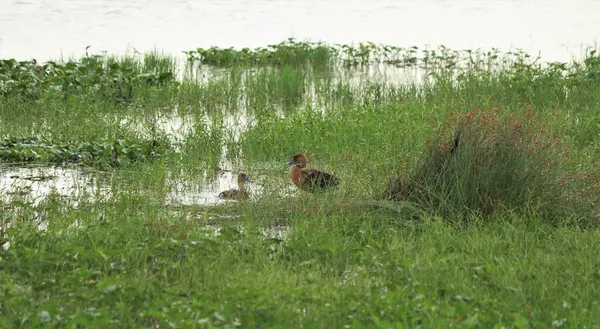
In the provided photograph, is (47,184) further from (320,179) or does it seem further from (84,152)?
(320,179)

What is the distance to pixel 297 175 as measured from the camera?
867 centimetres

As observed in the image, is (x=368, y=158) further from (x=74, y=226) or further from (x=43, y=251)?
(x=43, y=251)

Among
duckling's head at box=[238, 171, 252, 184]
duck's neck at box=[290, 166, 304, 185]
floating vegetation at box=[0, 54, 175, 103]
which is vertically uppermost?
floating vegetation at box=[0, 54, 175, 103]

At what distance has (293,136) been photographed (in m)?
10.5

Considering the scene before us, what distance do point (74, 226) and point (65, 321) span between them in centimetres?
181

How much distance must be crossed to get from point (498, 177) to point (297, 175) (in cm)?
179

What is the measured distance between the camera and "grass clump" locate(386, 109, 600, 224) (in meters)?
7.60

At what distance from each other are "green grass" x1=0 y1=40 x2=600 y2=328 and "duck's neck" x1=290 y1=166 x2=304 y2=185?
0.76ft

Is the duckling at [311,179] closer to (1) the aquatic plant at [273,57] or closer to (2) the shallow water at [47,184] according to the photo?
(2) the shallow water at [47,184]

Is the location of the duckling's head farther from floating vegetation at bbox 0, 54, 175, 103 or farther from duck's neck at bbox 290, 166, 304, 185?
floating vegetation at bbox 0, 54, 175, 103

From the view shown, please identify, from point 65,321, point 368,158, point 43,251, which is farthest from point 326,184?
point 65,321

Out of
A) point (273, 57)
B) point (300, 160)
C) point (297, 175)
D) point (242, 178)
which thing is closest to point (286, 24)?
point (273, 57)

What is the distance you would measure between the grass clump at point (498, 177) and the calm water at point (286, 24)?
29.1ft

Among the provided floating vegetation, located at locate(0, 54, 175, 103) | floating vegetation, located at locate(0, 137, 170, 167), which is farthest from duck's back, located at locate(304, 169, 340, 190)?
floating vegetation, located at locate(0, 54, 175, 103)
